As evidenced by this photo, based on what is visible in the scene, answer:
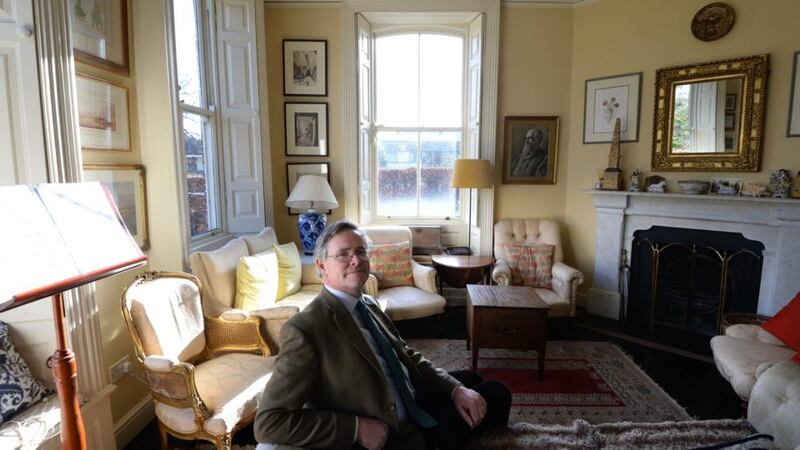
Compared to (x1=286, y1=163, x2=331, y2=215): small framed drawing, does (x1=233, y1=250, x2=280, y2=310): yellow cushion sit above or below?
below

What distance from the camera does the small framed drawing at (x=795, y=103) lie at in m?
3.11

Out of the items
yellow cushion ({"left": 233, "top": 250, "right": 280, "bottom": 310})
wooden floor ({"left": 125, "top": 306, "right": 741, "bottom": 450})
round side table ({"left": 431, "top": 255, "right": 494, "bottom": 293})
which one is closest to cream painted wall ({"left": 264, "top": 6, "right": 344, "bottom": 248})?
round side table ({"left": 431, "top": 255, "right": 494, "bottom": 293})

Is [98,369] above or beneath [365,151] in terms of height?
beneath

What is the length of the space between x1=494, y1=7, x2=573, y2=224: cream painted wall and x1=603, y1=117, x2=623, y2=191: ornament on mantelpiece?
507mm

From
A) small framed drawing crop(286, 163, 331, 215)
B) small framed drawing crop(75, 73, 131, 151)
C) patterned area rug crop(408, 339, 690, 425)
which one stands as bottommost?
patterned area rug crop(408, 339, 690, 425)

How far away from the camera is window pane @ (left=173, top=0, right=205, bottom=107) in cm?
318

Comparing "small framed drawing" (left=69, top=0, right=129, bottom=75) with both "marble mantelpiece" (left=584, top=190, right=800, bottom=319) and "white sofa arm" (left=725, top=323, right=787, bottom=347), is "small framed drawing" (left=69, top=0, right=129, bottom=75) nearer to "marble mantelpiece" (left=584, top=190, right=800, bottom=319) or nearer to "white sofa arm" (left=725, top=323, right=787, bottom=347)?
"marble mantelpiece" (left=584, top=190, right=800, bottom=319)

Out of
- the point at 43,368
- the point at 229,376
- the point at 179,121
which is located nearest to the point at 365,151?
the point at 179,121

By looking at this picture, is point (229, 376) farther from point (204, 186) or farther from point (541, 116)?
point (541, 116)

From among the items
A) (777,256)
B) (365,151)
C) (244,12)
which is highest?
(244,12)

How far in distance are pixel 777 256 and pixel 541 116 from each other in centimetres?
230

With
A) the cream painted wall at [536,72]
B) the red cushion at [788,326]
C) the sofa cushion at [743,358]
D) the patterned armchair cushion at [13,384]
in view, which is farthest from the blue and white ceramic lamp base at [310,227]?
the red cushion at [788,326]

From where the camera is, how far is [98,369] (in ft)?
6.25

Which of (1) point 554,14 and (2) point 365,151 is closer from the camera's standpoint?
(1) point 554,14
